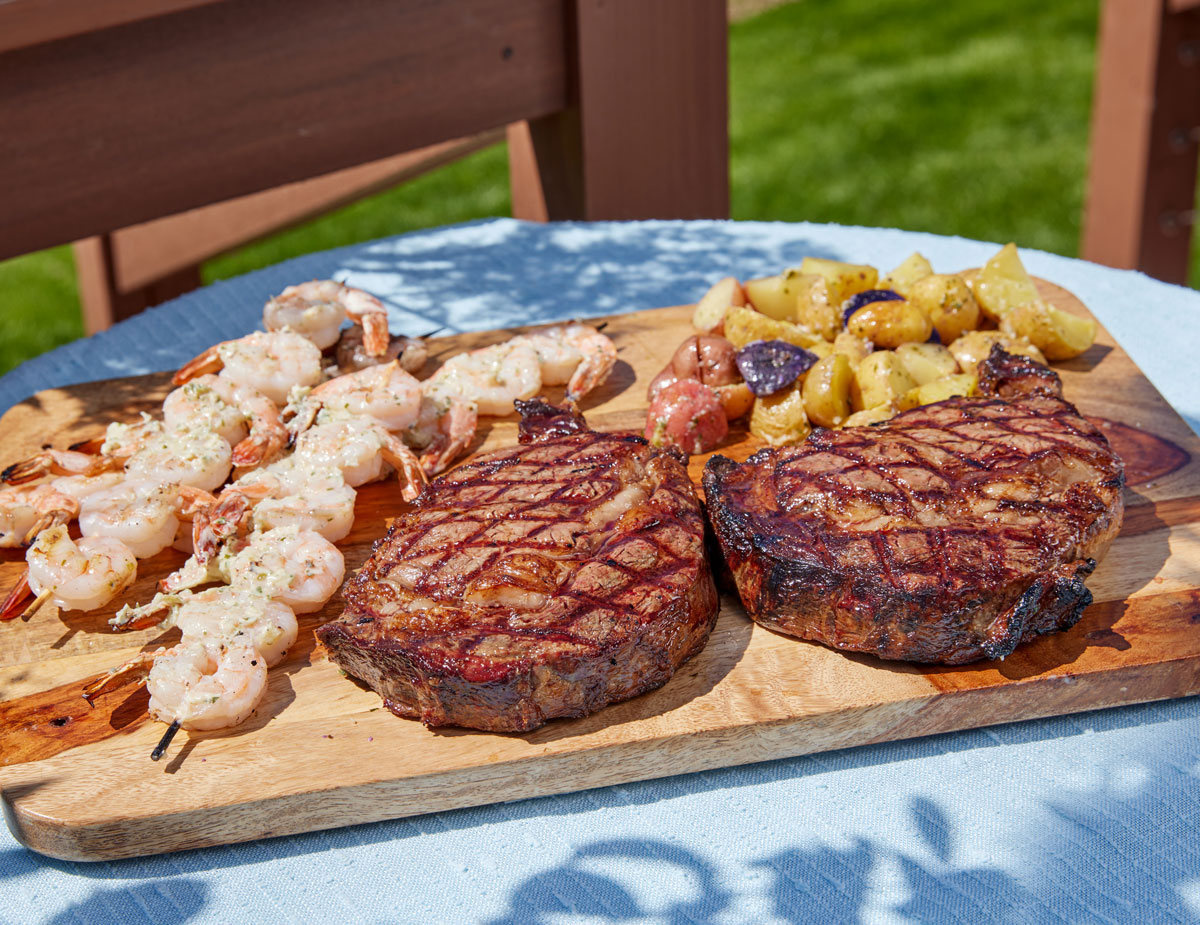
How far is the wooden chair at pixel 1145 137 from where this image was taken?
22.2 ft

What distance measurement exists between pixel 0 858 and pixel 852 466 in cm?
215

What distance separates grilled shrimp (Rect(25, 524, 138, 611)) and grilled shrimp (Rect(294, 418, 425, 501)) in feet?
1.96

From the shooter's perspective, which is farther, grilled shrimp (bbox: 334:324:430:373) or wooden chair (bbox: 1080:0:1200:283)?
wooden chair (bbox: 1080:0:1200:283)

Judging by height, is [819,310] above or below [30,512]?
above

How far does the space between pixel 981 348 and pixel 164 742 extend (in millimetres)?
Result: 2671

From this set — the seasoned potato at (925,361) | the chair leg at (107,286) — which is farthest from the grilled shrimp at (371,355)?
the chair leg at (107,286)

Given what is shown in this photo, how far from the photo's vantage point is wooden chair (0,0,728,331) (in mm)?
4555

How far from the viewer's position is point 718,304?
4191 mm

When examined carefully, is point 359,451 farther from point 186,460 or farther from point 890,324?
point 890,324

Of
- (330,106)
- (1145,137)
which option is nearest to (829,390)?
(330,106)

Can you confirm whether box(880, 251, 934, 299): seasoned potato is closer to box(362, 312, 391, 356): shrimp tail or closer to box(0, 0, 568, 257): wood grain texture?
box(362, 312, 391, 356): shrimp tail

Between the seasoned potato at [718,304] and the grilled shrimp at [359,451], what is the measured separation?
1209 millimetres

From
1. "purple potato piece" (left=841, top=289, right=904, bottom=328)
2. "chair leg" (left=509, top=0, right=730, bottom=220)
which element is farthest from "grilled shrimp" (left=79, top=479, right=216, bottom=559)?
"chair leg" (left=509, top=0, right=730, bottom=220)

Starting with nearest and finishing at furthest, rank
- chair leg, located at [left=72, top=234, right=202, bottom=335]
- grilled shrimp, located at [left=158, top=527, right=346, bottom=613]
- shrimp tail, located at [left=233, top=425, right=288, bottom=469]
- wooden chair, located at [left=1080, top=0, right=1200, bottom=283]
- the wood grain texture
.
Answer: grilled shrimp, located at [left=158, top=527, right=346, bottom=613]
shrimp tail, located at [left=233, top=425, right=288, bottom=469]
the wood grain texture
wooden chair, located at [left=1080, top=0, right=1200, bottom=283]
chair leg, located at [left=72, top=234, right=202, bottom=335]
